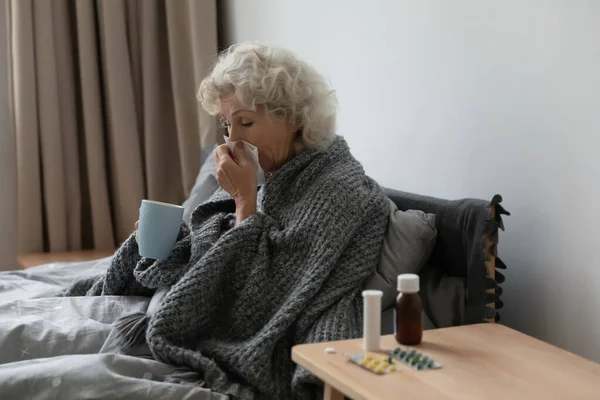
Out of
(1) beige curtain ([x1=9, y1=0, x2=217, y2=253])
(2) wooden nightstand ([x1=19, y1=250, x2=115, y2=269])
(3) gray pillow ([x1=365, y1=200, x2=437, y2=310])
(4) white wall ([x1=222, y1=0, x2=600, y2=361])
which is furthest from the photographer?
(1) beige curtain ([x1=9, y1=0, x2=217, y2=253])

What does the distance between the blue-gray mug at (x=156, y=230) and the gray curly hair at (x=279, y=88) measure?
28 centimetres

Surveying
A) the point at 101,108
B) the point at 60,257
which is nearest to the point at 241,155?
the point at 60,257

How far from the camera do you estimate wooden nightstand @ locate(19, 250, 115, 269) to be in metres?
2.80

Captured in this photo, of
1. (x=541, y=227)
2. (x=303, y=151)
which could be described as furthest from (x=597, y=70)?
(x=303, y=151)

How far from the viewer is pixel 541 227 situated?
1485 mm

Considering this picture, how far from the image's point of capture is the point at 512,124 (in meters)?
1.55

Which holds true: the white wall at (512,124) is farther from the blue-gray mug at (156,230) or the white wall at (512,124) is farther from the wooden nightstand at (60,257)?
the wooden nightstand at (60,257)

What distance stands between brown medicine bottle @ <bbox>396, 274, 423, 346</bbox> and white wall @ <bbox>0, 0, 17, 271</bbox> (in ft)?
7.52

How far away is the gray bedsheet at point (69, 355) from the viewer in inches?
50.2

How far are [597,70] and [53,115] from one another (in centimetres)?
220

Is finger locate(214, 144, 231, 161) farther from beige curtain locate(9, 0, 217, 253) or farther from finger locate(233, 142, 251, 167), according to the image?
beige curtain locate(9, 0, 217, 253)

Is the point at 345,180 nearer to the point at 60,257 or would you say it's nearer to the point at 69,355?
the point at 69,355

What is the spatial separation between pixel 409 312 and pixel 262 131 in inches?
24.9

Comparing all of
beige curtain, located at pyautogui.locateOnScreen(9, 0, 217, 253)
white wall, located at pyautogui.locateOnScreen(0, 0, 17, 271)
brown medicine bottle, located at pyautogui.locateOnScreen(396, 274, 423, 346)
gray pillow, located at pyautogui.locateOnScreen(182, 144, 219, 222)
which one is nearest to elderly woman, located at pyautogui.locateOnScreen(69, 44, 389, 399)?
brown medicine bottle, located at pyautogui.locateOnScreen(396, 274, 423, 346)
